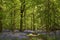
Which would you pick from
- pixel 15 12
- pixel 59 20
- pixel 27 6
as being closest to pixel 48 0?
pixel 59 20

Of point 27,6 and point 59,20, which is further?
point 27,6

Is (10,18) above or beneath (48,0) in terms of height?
beneath

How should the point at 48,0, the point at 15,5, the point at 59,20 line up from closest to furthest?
the point at 48,0, the point at 59,20, the point at 15,5

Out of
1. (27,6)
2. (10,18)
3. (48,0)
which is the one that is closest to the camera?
(48,0)

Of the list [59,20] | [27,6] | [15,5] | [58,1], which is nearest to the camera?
[59,20]

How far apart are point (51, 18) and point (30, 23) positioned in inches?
1072

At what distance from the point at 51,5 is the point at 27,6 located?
1835 cm

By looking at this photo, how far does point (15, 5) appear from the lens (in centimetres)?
2709

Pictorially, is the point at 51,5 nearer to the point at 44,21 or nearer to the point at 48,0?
the point at 48,0

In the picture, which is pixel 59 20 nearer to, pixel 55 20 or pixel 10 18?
pixel 55 20

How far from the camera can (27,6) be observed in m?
33.1

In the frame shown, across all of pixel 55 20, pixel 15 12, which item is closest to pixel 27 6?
pixel 15 12

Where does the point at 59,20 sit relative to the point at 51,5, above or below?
below

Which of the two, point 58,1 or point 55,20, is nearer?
point 55,20
